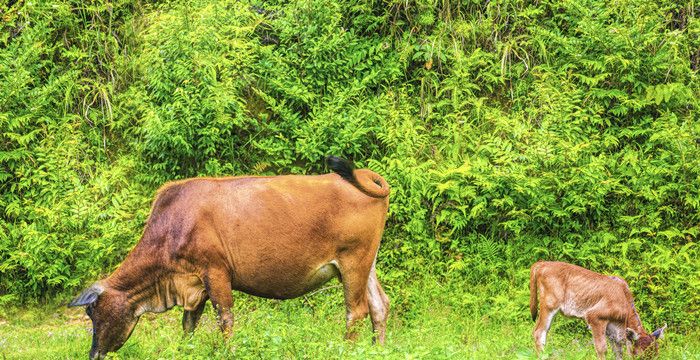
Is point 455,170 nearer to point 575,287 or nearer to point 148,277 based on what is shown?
point 575,287

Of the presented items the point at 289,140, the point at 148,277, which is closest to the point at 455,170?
the point at 289,140

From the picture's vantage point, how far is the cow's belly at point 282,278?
29.9ft

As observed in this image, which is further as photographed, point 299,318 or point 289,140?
point 289,140

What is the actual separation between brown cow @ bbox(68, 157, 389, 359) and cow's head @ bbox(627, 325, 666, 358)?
99.8 inches


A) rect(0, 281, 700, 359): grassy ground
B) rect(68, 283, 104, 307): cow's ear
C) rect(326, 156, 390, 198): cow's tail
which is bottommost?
rect(0, 281, 700, 359): grassy ground

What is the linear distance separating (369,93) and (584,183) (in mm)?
3426

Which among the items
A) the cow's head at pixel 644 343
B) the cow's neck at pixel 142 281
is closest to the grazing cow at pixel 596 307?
the cow's head at pixel 644 343

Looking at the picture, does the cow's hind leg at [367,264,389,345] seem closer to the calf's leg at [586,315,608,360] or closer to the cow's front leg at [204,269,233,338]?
the cow's front leg at [204,269,233,338]

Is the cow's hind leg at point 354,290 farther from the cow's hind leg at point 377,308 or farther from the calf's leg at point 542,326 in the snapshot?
the calf's leg at point 542,326

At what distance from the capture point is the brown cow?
8.91 meters

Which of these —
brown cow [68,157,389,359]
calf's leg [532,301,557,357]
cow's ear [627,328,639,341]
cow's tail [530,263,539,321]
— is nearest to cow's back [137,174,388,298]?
brown cow [68,157,389,359]

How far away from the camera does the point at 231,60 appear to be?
1302 centimetres

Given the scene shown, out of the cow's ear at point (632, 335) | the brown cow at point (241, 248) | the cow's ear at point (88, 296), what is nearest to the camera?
the cow's ear at point (88, 296)

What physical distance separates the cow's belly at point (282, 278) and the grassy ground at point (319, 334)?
0.92ft
